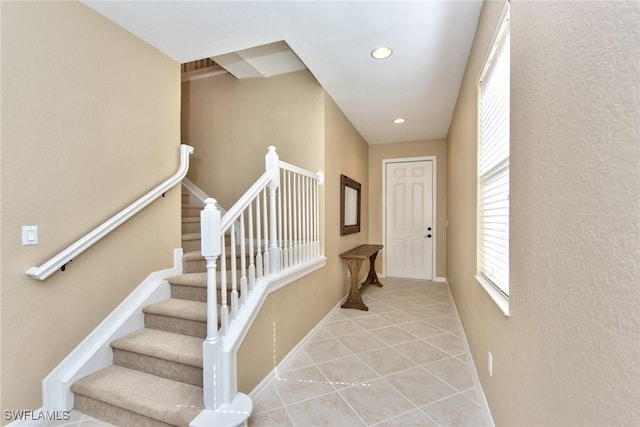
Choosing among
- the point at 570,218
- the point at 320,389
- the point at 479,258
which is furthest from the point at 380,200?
the point at 570,218

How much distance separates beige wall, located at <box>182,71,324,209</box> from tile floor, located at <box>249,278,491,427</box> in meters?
1.85

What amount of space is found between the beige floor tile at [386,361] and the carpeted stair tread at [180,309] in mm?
1371

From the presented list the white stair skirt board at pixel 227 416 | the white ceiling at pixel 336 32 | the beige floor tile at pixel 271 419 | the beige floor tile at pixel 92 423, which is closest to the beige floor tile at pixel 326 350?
the beige floor tile at pixel 271 419

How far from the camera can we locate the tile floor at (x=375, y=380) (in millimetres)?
1691

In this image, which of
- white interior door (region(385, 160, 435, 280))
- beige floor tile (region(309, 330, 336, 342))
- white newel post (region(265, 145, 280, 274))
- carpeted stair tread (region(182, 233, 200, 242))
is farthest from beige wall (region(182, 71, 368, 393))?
white interior door (region(385, 160, 435, 280))

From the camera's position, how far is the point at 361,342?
8.92 feet

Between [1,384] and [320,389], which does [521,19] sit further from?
[1,384]

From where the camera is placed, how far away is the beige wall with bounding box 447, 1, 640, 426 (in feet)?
1.79

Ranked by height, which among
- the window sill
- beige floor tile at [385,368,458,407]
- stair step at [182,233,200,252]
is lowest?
beige floor tile at [385,368,458,407]

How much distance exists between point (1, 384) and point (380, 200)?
4.99 metres

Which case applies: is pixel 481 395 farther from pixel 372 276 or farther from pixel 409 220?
pixel 409 220

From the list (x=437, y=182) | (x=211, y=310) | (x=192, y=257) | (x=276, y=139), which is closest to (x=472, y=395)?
(x=211, y=310)

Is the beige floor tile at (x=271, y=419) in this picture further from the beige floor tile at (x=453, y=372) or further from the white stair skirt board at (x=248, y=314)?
the beige floor tile at (x=453, y=372)

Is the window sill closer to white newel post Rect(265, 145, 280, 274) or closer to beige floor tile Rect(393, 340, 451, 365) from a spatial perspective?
beige floor tile Rect(393, 340, 451, 365)
